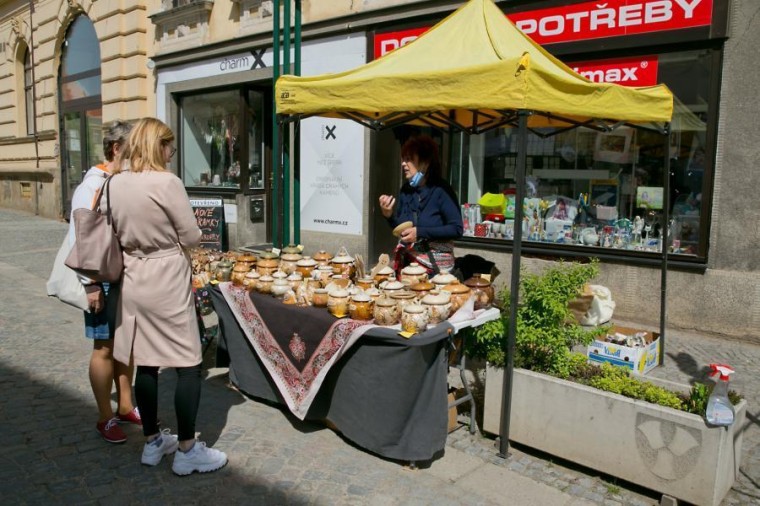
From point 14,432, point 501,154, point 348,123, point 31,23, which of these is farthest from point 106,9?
point 14,432

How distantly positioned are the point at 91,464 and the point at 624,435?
2.78 m

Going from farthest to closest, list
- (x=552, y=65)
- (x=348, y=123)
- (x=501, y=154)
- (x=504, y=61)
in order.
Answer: (x=348, y=123), (x=501, y=154), (x=552, y=65), (x=504, y=61)

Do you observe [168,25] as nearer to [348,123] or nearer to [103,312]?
[348,123]

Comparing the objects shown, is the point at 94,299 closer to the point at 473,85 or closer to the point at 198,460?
the point at 198,460

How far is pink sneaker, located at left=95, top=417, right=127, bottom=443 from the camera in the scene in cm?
370

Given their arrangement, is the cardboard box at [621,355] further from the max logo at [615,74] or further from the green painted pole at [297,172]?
the max logo at [615,74]

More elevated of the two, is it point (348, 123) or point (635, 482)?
point (348, 123)

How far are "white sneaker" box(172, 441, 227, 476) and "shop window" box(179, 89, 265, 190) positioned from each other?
8.16 meters

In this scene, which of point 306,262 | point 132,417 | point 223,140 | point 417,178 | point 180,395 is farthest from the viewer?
point 223,140

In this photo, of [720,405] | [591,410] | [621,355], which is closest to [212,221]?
[621,355]

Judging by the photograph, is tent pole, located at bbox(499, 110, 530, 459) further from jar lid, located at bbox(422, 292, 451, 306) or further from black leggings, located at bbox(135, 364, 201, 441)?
black leggings, located at bbox(135, 364, 201, 441)

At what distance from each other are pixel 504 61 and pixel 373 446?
220 centimetres

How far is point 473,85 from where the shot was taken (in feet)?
11.8

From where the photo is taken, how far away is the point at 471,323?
3.71 metres
